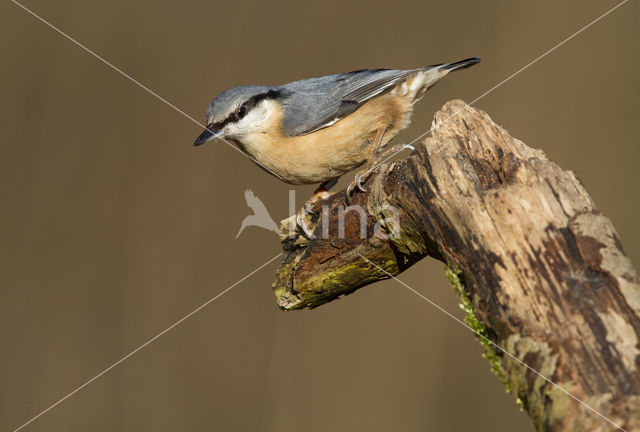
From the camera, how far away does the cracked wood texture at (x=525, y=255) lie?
126 cm

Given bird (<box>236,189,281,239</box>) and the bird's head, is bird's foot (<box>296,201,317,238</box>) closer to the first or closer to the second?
the bird's head

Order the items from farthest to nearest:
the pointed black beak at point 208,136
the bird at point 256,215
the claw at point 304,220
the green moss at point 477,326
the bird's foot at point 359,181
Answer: the bird at point 256,215
the pointed black beak at point 208,136
the claw at point 304,220
the bird's foot at point 359,181
the green moss at point 477,326

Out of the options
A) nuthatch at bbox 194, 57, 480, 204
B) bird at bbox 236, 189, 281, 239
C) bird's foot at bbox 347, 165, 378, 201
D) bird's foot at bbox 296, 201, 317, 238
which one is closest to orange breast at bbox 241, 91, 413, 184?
nuthatch at bbox 194, 57, 480, 204

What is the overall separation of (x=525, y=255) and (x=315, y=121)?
4.60 feet

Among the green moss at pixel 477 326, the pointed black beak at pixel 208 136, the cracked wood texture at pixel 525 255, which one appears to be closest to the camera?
the cracked wood texture at pixel 525 255

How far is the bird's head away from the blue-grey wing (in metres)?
0.11

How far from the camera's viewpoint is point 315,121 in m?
2.65

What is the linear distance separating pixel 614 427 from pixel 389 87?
1.88 meters

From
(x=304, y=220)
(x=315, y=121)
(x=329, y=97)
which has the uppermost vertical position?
(x=329, y=97)

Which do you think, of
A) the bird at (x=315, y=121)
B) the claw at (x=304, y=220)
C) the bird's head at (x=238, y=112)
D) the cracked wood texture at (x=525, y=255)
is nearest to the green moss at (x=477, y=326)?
the cracked wood texture at (x=525, y=255)

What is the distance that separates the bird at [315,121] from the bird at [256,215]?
1067 millimetres

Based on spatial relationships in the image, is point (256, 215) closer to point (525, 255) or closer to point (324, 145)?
point (324, 145)

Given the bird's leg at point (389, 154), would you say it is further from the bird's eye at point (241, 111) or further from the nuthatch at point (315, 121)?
the bird's eye at point (241, 111)

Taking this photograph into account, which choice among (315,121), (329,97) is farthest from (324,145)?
(329,97)
